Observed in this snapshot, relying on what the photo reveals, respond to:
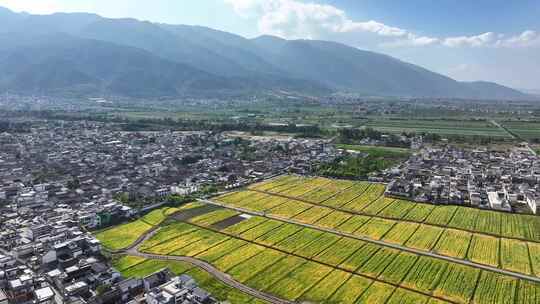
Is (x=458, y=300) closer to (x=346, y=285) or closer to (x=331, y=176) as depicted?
(x=346, y=285)

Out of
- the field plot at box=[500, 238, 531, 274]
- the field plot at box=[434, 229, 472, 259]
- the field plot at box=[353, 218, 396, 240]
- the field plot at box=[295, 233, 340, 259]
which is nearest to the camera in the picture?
the field plot at box=[500, 238, 531, 274]

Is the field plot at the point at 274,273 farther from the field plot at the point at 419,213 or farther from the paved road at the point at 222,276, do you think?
the field plot at the point at 419,213

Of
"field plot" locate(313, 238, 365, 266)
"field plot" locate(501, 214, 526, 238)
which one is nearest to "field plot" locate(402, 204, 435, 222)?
"field plot" locate(501, 214, 526, 238)

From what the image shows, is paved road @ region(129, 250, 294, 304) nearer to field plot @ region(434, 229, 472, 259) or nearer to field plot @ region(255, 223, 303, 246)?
field plot @ region(255, 223, 303, 246)

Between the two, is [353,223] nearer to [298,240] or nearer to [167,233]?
[298,240]

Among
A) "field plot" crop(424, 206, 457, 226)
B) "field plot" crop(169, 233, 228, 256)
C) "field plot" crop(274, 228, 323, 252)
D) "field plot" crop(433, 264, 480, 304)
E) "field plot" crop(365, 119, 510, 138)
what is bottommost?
"field plot" crop(169, 233, 228, 256)

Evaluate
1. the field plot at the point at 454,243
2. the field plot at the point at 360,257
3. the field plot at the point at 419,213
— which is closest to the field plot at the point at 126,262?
the field plot at the point at 360,257
